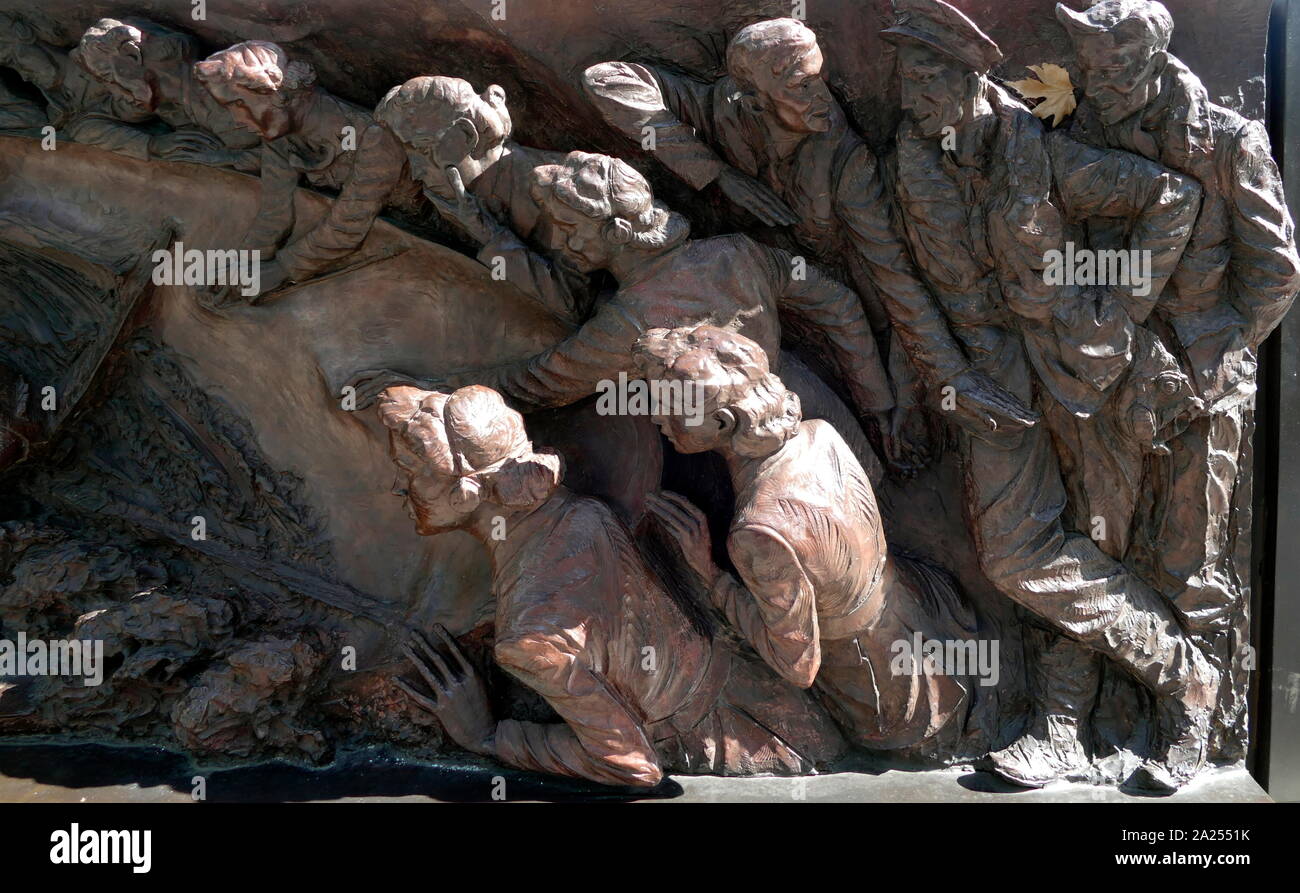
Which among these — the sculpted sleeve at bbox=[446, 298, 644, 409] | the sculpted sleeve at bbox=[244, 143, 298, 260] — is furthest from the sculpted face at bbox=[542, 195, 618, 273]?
the sculpted sleeve at bbox=[244, 143, 298, 260]

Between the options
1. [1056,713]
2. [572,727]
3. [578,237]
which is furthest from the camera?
[1056,713]

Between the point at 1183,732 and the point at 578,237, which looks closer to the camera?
the point at 578,237

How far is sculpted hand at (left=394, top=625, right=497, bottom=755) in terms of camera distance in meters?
4.65

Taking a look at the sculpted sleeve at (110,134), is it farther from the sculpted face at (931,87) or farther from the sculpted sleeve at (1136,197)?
the sculpted sleeve at (1136,197)

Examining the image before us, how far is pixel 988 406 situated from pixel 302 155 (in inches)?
103

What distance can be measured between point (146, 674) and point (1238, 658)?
13.4 feet

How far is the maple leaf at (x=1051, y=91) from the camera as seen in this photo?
4363 millimetres

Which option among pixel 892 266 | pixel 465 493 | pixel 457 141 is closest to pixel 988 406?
pixel 892 266

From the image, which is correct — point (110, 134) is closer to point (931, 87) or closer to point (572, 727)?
point (572, 727)

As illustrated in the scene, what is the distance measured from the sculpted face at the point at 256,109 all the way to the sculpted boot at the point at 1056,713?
331cm

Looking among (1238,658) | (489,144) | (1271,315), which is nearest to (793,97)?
(489,144)

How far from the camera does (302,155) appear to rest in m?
4.59

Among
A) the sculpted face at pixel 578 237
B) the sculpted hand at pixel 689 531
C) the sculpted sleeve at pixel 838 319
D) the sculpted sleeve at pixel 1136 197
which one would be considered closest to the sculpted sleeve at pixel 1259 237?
the sculpted sleeve at pixel 1136 197

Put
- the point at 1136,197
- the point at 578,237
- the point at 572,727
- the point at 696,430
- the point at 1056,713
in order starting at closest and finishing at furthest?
the point at 696,430
the point at 1136,197
the point at 578,237
the point at 572,727
the point at 1056,713
